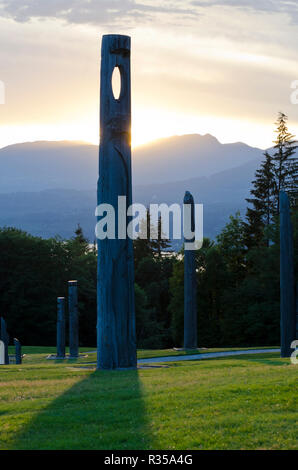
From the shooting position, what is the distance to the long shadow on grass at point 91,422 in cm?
670

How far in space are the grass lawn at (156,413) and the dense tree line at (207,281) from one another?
122 feet

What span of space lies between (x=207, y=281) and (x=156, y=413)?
51.0 metres

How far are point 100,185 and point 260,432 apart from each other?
7489 mm

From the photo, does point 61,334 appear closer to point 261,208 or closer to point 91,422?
point 91,422

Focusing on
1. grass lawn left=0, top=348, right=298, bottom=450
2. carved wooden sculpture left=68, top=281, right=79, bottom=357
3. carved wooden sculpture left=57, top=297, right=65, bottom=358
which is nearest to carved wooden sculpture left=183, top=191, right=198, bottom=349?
carved wooden sculpture left=68, top=281, right=79, bottom=357

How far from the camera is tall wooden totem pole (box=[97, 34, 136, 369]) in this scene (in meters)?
13.3

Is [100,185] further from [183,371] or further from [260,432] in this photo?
[260,432]

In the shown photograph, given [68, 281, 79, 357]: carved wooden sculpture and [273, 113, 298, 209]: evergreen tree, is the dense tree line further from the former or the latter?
[68, 281, 79, 357]: carved wooden sculpture

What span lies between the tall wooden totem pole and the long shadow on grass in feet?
10.9

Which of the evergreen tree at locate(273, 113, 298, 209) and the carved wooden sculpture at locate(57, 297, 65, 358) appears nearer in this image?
the carved wooden sculpture at locate(57, 297, 65, 358)

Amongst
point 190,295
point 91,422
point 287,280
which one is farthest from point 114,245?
point 190,295

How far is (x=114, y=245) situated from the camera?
13.4 m

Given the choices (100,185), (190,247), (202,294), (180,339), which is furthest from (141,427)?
(202,294)

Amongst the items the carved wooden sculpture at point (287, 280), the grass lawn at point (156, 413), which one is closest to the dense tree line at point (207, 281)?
the carved wooden sculpture at point (287, 280)
